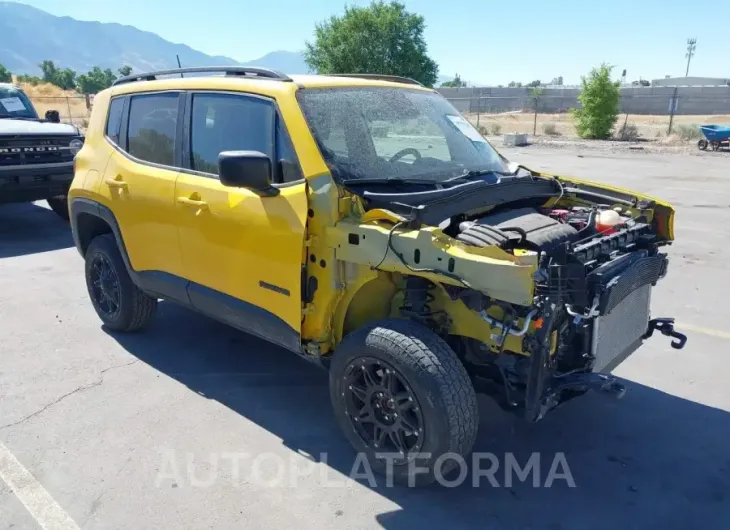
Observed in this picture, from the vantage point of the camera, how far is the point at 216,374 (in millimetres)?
4387

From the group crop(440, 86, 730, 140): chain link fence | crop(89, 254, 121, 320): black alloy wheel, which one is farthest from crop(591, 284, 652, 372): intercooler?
crop(440, 86, 730, 140): chain link fence

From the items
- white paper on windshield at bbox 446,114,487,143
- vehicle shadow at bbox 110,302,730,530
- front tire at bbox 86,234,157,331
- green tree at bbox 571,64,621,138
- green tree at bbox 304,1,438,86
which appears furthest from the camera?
green tree at bbox 304,1,438,86

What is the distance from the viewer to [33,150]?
8531 millimetres

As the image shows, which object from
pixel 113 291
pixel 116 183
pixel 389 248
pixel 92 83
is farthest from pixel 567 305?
pixel 92 83

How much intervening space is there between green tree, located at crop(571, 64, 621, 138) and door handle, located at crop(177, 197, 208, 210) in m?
26.1

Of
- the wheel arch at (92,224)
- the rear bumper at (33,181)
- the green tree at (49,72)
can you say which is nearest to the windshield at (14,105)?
the rear bumper at (33,181)

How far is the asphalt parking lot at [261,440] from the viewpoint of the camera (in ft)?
9.69

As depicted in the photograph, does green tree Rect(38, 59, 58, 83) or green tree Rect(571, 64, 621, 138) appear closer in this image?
green tree Rect(571, 64, 621, 138)

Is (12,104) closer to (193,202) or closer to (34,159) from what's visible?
(34,159)

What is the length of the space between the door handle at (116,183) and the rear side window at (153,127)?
22 centimetres

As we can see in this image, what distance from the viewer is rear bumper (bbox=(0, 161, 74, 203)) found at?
26.8 ft

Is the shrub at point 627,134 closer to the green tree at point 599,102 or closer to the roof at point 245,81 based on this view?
the green tree at point 599,102

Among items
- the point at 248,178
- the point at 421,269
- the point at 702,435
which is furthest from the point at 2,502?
the point at 702,435

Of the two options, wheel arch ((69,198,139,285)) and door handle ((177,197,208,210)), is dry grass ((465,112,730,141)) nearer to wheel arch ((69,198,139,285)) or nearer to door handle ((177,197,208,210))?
wheel arch ((69,198,139,285))
